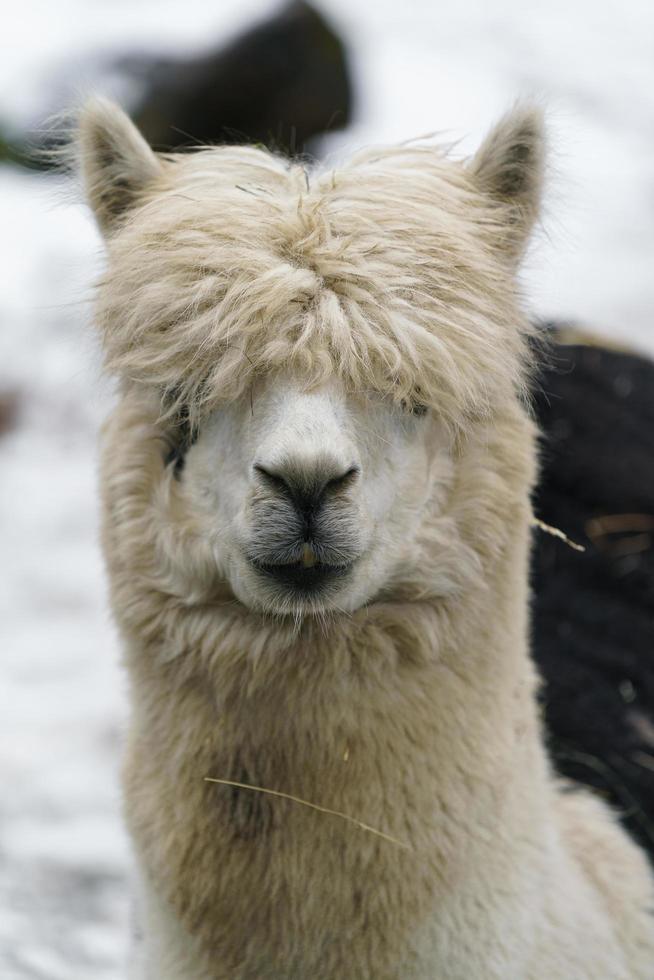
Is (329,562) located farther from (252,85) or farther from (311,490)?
(252,85)

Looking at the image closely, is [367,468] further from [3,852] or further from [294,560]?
[3,852]

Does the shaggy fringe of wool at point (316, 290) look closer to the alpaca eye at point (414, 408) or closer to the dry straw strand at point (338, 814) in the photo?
the alpaca eye at point (414, 408)

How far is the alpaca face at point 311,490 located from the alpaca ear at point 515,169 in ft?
1.69

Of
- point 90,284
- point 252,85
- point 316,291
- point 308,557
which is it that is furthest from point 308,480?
point 252,85

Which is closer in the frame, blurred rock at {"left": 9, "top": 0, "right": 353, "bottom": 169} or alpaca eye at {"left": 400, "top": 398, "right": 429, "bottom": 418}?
alpaca eye at {"left": 400, "top": 398, "right": 429, "bottom": 418}

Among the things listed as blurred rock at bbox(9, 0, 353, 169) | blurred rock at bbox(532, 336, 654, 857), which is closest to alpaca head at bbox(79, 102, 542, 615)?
blurred rock at bbox(532, 336, 654, 857)

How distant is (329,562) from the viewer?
7.20 ft

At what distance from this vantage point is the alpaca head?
2.19m

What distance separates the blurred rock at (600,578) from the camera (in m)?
3.62

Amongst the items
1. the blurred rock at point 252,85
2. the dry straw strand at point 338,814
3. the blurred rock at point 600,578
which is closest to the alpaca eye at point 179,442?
the dry straw strand at point 338,814

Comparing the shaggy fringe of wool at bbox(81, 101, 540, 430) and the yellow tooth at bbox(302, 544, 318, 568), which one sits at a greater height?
the shaggy fringe of wool at bbox(81, 101, 540, 430)

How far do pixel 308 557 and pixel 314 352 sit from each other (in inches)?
14.5

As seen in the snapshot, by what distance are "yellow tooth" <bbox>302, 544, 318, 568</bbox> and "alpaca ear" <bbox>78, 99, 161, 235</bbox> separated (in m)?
0.94

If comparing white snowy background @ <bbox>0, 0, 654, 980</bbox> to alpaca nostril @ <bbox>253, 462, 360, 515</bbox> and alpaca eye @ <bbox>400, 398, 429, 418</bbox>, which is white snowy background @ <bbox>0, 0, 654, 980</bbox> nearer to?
alpaca eye @ <bbox>400, 398, 429, 418</bbox>
